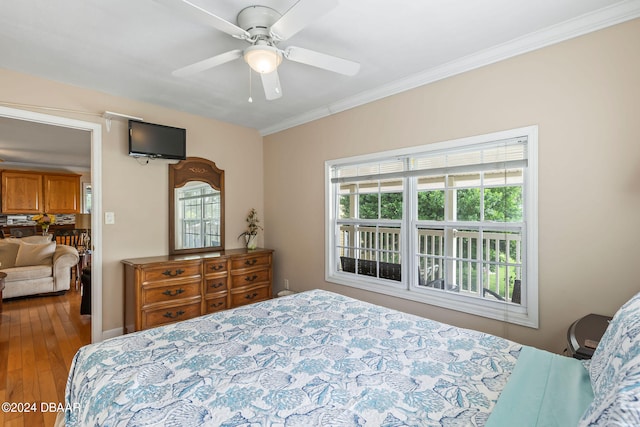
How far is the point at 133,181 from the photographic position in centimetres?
329

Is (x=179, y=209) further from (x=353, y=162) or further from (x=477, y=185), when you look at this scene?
(x=477, y=185)

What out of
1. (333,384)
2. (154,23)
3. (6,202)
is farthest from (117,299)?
(6,202)

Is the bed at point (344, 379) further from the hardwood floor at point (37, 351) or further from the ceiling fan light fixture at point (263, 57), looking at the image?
the ceiling fan light fixture at point (263, 57)

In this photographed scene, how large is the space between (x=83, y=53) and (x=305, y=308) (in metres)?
2.47

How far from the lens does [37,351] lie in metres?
2.90

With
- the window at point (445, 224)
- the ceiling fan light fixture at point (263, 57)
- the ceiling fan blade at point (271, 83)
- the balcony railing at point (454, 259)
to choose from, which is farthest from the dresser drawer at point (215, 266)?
the ceiling fan light fixture at point (263, 57)

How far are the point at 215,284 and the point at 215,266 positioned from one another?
0.65 feet

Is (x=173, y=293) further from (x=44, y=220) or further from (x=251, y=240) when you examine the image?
(x=44, y=220)

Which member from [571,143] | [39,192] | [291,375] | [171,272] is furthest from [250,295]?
[39,192]

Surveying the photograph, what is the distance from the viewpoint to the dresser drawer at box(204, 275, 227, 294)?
3369 millimetres

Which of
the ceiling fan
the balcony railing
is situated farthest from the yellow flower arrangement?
the balcony railing

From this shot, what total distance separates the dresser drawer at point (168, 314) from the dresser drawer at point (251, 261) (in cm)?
56

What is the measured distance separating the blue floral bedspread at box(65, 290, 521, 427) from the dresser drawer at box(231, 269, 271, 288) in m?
1.82

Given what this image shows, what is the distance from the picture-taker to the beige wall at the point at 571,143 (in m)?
1.82
